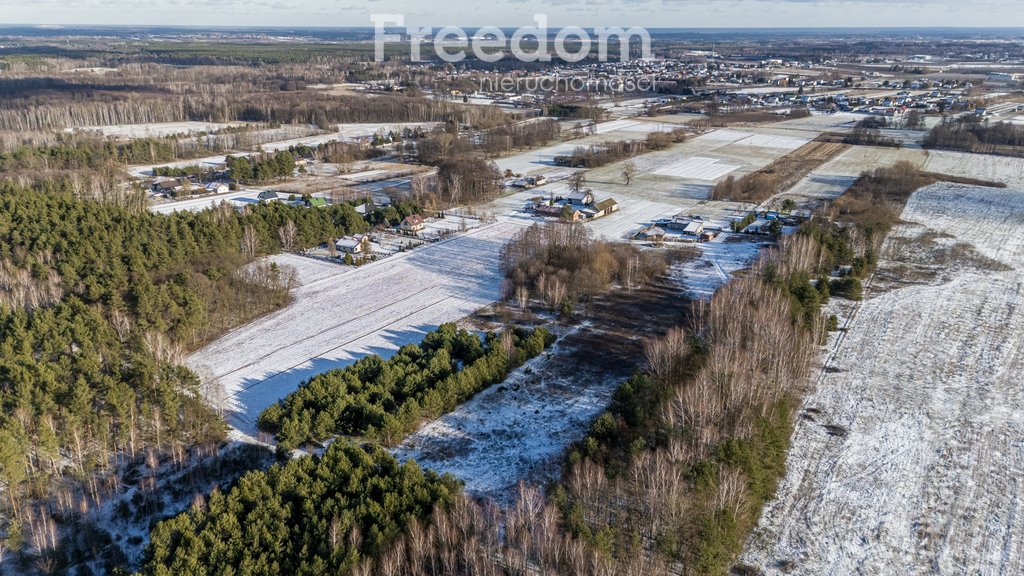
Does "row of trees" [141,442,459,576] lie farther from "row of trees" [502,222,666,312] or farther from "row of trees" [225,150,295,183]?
"row of trees" [225,150,295,183]

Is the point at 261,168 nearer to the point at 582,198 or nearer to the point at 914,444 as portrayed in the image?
the point at 582,198

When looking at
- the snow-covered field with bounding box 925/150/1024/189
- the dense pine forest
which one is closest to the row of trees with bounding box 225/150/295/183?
the dense pine forest

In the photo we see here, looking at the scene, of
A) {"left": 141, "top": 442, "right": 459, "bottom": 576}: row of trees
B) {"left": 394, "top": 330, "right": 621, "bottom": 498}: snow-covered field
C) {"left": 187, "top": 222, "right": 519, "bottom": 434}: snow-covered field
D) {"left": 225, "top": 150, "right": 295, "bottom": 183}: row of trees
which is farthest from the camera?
{"left": 225, "top": 150, "right": 295, "bottom": 183}: row of trees

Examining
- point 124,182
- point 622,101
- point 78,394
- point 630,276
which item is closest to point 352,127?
point 124,182

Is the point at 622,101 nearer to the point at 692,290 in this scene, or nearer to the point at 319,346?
the point at 692,290

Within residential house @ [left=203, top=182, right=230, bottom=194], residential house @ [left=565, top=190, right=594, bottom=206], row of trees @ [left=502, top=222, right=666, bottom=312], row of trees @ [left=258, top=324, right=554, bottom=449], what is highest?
residential house @ [left=203, top=182, right=230, bottom=194]

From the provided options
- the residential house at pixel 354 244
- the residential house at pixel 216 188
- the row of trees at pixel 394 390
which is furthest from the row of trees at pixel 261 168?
the row of trees at pixel 394 390
